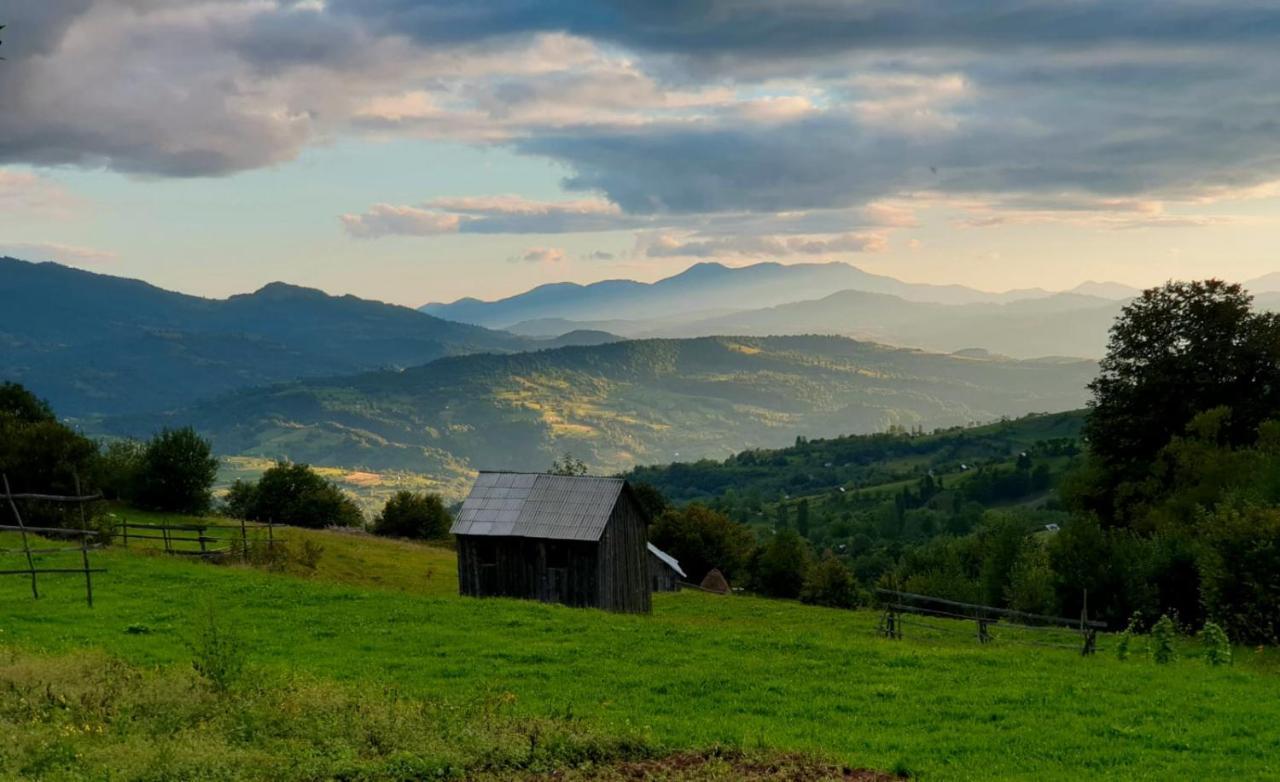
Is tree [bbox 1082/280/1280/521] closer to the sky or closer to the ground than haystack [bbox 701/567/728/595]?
closer to the sky

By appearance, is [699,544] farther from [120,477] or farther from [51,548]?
[51,548]

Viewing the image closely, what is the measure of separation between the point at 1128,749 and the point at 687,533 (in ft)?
250

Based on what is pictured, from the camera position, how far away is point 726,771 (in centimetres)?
1709

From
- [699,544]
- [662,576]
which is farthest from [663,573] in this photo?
[699,544]

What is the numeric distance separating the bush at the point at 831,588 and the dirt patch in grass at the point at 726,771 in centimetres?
6377

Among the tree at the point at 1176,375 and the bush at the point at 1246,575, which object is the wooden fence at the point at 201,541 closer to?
the bush at the point at 1246,575

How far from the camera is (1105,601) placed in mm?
42938

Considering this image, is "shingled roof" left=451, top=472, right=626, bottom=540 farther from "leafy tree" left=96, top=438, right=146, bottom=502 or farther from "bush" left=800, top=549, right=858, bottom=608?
"leafy tree" left=96, top=438, right=146, bottom=502

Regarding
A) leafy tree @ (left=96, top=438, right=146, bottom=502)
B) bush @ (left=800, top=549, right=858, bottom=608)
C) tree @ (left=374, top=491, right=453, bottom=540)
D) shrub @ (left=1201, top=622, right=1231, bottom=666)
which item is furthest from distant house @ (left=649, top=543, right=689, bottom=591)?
shrub @ (left=1201, top=622, right=1231, bottom=666)

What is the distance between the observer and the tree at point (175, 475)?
80.5m

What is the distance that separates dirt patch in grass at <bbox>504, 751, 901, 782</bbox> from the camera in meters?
16.9

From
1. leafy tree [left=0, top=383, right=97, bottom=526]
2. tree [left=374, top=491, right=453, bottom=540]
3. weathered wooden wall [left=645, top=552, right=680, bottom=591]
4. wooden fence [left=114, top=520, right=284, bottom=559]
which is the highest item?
leafy tree [left=0, top=383, right=97, bottom=526]

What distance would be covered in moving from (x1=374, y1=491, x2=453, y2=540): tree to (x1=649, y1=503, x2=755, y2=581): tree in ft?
65.7

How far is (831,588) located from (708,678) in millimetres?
57997
